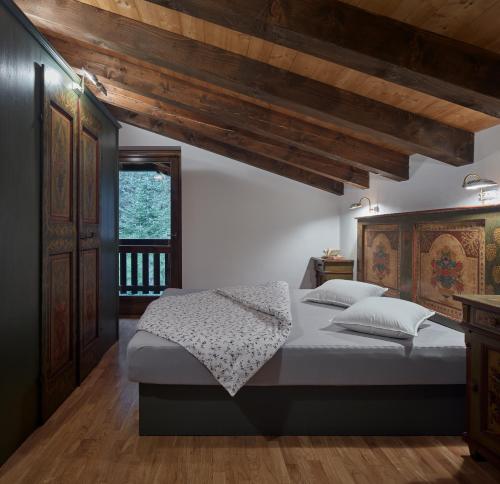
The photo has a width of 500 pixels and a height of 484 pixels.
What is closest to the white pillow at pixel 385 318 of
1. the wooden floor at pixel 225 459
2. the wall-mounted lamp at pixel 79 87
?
the wooden floor at pixel 225 459

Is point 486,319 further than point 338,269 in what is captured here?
No

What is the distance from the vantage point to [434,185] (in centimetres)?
297

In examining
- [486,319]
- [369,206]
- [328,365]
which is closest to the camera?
[486,319]

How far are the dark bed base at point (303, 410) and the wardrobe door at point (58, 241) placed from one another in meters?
0.73

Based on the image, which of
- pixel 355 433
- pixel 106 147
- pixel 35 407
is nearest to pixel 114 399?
pixel 35 407

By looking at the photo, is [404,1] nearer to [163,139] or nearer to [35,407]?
[35,407]

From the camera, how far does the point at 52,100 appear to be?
242 cm

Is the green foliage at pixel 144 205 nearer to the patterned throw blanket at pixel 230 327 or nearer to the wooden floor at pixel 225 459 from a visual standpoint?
the patterned throw blanket at pixel 230 327

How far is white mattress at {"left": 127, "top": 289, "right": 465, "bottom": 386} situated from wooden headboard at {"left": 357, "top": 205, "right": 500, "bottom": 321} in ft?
1.84

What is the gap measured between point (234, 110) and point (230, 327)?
1.84m

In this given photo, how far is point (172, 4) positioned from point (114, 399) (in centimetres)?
242

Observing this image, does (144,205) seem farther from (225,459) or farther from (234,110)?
(225,459)

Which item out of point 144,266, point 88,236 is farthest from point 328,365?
point 144,266

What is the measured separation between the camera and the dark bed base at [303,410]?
214 centimetres
